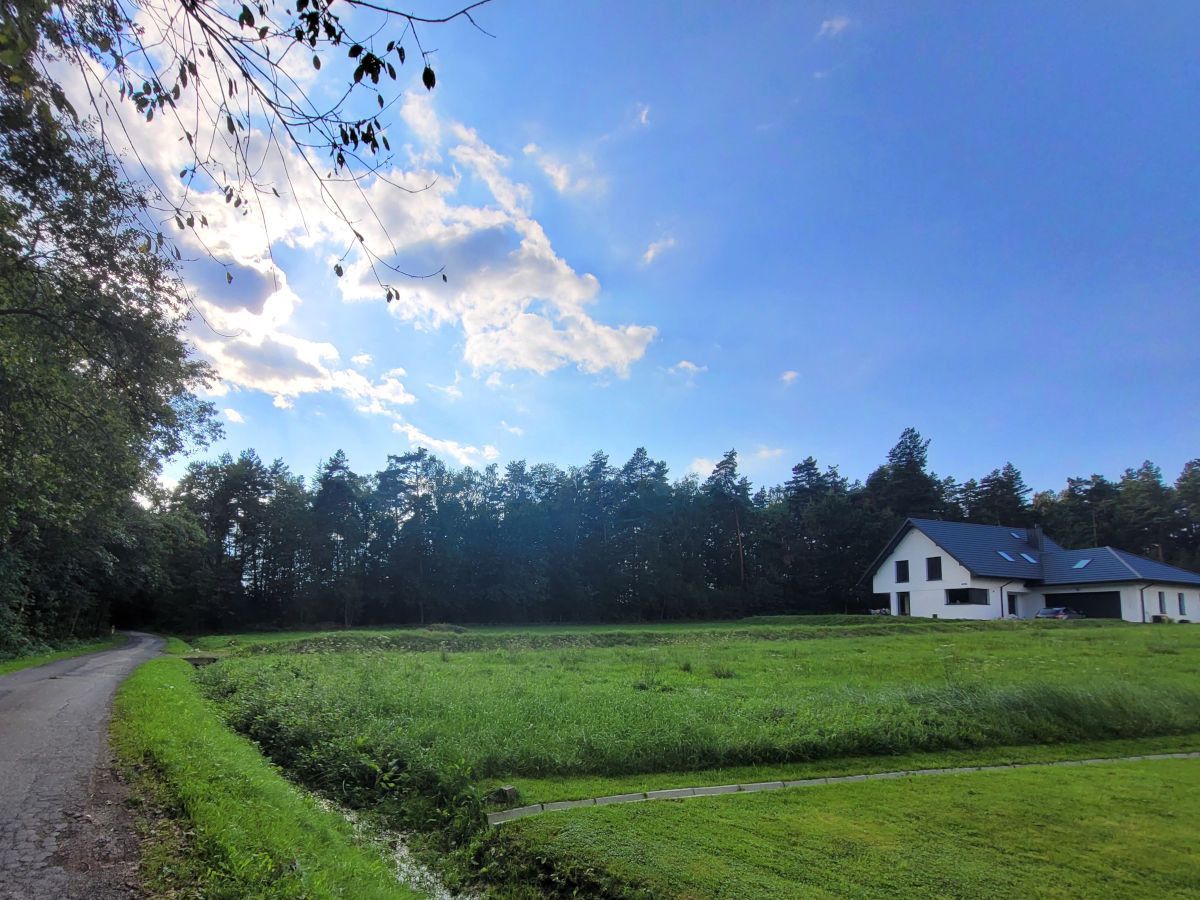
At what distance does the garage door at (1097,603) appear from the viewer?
3835cm

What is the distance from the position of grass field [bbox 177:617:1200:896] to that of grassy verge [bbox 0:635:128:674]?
9275 mm

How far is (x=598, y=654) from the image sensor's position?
21578 mm

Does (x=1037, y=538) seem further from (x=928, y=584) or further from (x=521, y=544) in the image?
(x=521, y=544)

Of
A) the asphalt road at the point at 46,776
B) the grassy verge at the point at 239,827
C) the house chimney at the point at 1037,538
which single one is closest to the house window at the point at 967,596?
the house chimney at the point at 1037,538

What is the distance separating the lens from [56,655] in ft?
78.7

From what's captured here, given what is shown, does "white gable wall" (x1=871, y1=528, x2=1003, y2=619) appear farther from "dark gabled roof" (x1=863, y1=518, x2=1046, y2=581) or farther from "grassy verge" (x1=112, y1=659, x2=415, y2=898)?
"grassy verge" (x1=112, y1=659, x2=415, y2=898)

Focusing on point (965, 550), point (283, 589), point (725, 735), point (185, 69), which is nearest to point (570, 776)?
point (725, 735)

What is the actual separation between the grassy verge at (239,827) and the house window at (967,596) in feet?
141

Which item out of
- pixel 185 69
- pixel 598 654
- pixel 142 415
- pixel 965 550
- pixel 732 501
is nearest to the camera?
pixel 185 69

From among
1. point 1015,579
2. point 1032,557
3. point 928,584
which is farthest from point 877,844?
point 1032,557

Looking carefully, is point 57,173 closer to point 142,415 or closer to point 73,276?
point 73,276

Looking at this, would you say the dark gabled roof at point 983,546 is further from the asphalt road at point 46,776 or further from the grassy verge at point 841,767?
the asphalt road at point 46,776

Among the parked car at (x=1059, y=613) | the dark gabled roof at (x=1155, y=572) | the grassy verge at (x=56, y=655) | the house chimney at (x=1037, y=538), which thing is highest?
the house chimney at (x=1037, y=538)

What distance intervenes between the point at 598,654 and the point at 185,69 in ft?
67.4
